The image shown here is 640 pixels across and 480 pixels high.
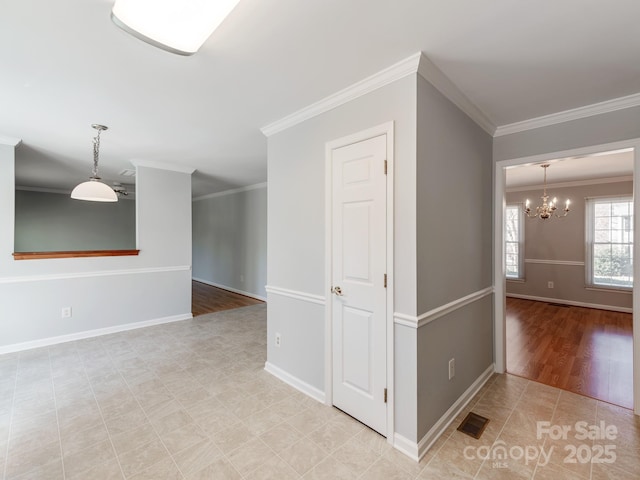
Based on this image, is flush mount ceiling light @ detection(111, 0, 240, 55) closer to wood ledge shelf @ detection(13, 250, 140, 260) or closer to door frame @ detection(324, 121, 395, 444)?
door frame @ detection(324, 121, 395, 444)

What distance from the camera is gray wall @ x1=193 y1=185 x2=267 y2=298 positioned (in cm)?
616

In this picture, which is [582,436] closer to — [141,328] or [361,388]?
[361,388]

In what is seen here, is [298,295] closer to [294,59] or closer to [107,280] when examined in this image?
[294,59]

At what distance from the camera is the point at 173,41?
1.34 metres

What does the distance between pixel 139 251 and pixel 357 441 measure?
3912 mm

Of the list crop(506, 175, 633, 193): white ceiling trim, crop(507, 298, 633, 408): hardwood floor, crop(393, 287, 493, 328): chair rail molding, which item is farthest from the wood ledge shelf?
Answer: crop(506, 175, 633, 193): white ceiling trim

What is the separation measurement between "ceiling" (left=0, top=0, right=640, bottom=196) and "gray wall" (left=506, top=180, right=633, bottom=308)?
430 cm

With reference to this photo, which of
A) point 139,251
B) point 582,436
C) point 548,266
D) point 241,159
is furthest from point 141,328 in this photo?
point 548,266

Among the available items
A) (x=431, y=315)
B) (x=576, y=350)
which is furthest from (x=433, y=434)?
(x=576, y=350)

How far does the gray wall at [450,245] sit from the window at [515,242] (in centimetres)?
434

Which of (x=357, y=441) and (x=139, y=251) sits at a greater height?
(x=139, y=251)

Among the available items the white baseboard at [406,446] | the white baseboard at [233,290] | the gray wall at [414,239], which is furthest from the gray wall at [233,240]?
the white baseboard at [406,446]

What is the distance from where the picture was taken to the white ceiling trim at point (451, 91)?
1797 millimetres

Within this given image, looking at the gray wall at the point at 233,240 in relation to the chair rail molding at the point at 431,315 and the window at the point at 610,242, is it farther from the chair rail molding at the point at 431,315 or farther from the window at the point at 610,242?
the window at the point at 610,242
